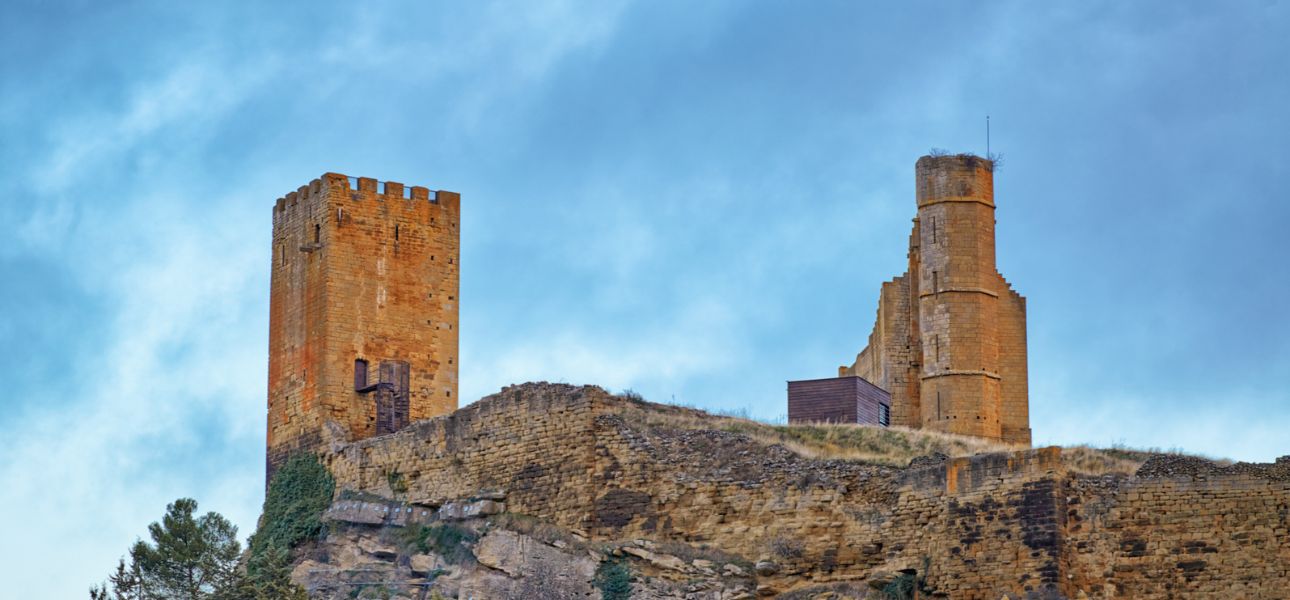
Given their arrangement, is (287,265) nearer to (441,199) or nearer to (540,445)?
(441,199)

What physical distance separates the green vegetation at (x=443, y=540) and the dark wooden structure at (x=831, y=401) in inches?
291

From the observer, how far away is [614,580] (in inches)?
1507

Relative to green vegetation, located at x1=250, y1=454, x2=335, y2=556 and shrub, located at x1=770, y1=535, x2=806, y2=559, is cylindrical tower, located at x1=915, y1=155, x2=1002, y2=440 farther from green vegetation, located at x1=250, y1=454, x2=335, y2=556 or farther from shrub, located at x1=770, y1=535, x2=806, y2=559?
green vegetation, located at x1=250, y1=454, x2=335, y2=556

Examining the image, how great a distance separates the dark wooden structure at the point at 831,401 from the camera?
150 ft

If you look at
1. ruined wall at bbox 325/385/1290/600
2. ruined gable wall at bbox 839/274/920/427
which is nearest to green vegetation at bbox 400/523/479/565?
ruined wall at bbox 325/385/1290/600

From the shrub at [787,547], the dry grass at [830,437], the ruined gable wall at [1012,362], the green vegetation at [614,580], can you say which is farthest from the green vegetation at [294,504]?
the ruined gable wall at [1012,362]

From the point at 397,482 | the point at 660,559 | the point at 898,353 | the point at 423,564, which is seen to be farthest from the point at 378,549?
the point at 898,353

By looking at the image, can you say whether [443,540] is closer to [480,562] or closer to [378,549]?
[480,562]

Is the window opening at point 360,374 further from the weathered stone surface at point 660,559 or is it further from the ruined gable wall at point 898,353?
the ruined gable wall at point 898,353

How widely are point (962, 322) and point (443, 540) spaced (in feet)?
38.3

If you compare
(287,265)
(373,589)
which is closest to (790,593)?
(373,589)

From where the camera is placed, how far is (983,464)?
3584 cm

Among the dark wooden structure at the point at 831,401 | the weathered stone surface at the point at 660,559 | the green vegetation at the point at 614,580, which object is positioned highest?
the dark wooden structure at the point at 831,401

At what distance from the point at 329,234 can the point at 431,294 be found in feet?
7.36
